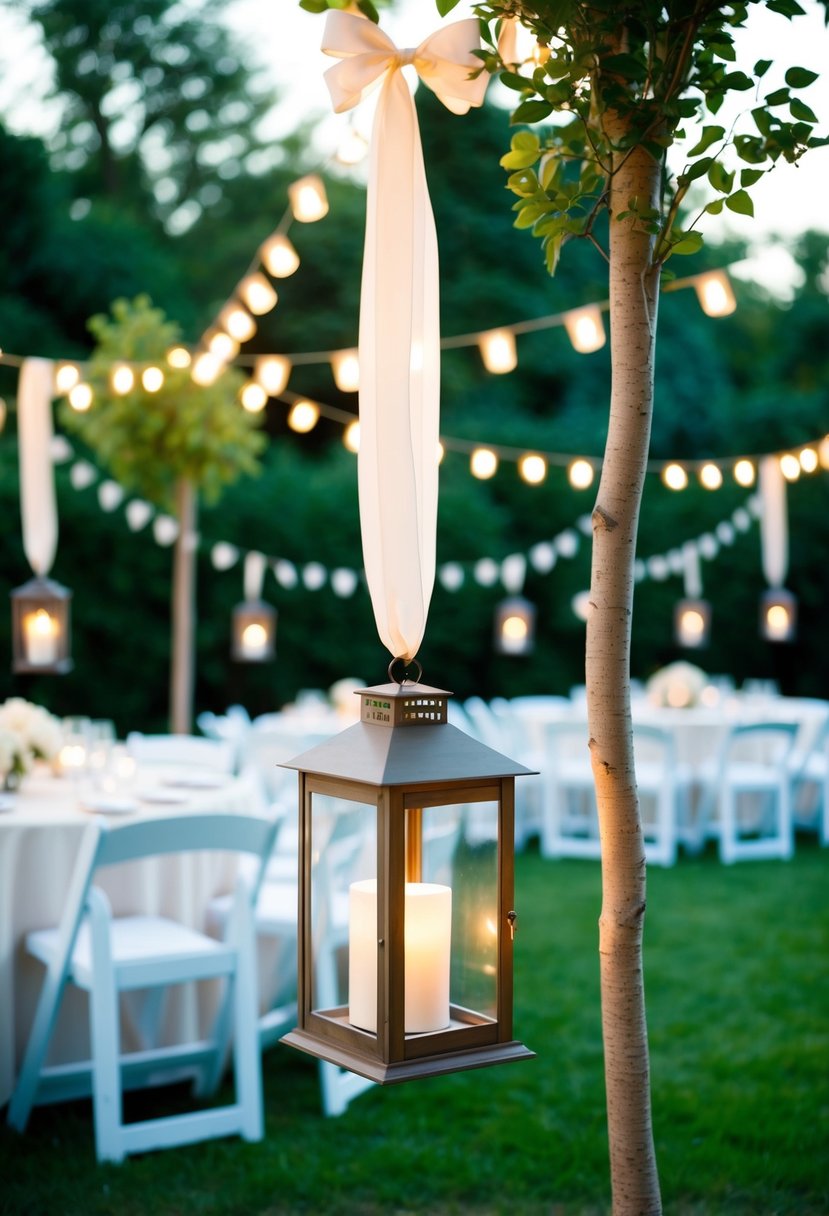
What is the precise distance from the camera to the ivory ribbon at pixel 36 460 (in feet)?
16.8

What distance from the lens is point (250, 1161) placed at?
331 centimetres

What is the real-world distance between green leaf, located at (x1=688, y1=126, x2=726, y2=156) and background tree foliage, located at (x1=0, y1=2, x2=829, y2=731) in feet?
17.9

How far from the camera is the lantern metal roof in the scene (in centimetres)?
177

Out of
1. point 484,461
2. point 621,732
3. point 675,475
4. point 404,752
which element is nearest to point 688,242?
point 621,732

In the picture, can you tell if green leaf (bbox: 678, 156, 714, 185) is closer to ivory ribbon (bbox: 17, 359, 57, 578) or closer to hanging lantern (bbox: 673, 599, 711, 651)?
ivory ribbon (bbox: 17, 359, 57, 578)

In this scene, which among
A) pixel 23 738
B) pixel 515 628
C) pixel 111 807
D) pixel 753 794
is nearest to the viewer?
pixel 111 807

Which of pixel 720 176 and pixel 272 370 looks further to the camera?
pixel 272 370

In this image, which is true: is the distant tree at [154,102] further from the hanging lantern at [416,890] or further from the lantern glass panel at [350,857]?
the hanging lantern at [416,890]

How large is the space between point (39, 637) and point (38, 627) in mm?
37

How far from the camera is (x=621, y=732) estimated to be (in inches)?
77.2

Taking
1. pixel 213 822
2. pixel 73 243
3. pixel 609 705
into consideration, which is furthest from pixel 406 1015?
pixel 73 243

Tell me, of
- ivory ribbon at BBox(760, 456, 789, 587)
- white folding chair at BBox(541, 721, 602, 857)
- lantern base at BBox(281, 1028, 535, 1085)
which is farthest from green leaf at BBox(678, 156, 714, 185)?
ivory ribbon at BBox(760, 456, 789, 587)

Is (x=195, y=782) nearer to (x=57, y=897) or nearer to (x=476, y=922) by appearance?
(x=57, y=897)

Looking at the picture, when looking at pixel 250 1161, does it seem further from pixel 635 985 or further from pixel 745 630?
pixel 745 630
